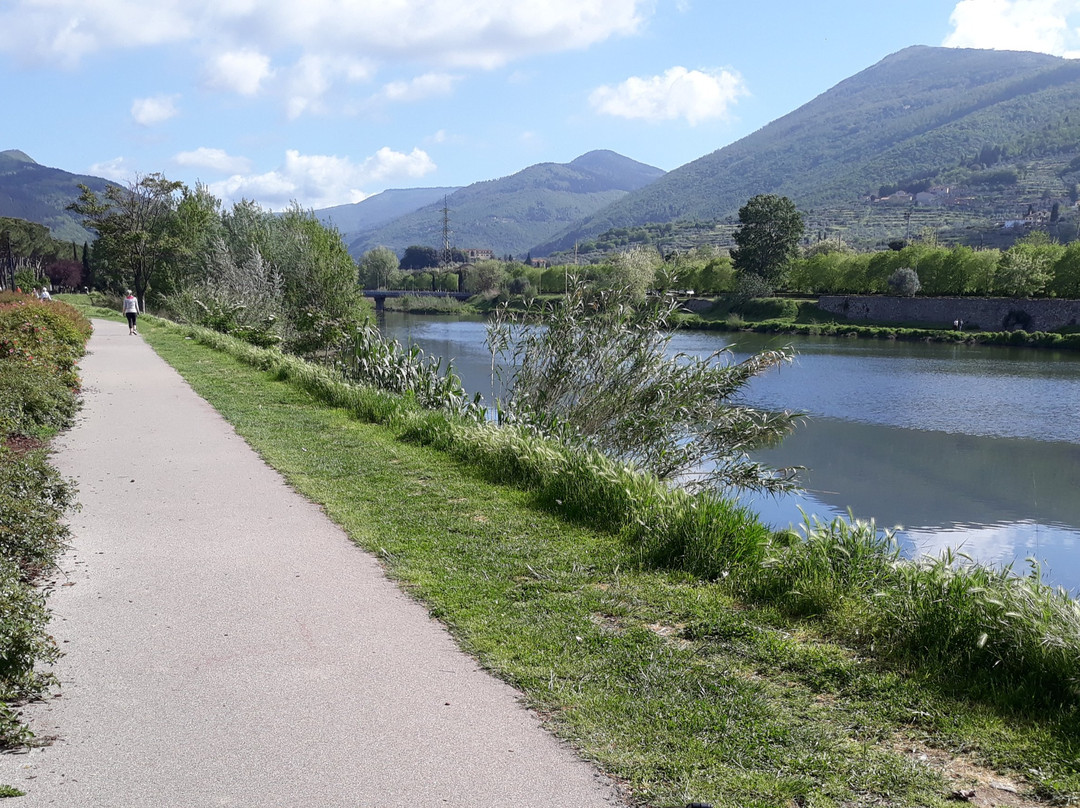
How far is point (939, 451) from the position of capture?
19.0 meters

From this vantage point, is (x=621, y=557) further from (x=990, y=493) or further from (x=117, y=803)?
(x=990, y=493)

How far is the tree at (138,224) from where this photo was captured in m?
47.4

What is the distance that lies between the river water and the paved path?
3.21 metres

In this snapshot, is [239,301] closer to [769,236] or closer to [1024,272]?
[1024,272]

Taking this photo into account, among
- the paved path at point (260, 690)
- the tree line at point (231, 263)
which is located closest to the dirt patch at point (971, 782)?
the paved path at point (260, 690)

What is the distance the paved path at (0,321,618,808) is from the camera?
9.82 feet


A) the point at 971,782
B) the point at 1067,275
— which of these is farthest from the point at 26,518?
the point at 1067,275

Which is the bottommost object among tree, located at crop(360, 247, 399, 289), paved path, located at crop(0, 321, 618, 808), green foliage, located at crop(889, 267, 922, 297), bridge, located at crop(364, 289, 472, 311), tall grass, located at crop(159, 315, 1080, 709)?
paved path, located at crop(0, 321, 618, 808)

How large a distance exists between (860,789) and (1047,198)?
21316 centimetres

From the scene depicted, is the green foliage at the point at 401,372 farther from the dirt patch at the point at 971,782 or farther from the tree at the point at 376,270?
the tree at the point at 376,270

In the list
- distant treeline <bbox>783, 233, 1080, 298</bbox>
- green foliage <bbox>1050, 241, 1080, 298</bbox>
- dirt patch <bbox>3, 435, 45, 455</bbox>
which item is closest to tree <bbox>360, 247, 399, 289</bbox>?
distant treeline <bbox>783, 233, 1080, 298</bbox>

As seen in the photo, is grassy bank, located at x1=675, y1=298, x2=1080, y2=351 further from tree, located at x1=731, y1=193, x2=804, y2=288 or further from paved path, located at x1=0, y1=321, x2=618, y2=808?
paved path, located at x1=0, y1=321, x2=618, y2=808

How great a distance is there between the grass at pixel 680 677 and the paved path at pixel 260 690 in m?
0.24

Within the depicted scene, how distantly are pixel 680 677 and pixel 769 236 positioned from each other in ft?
236
